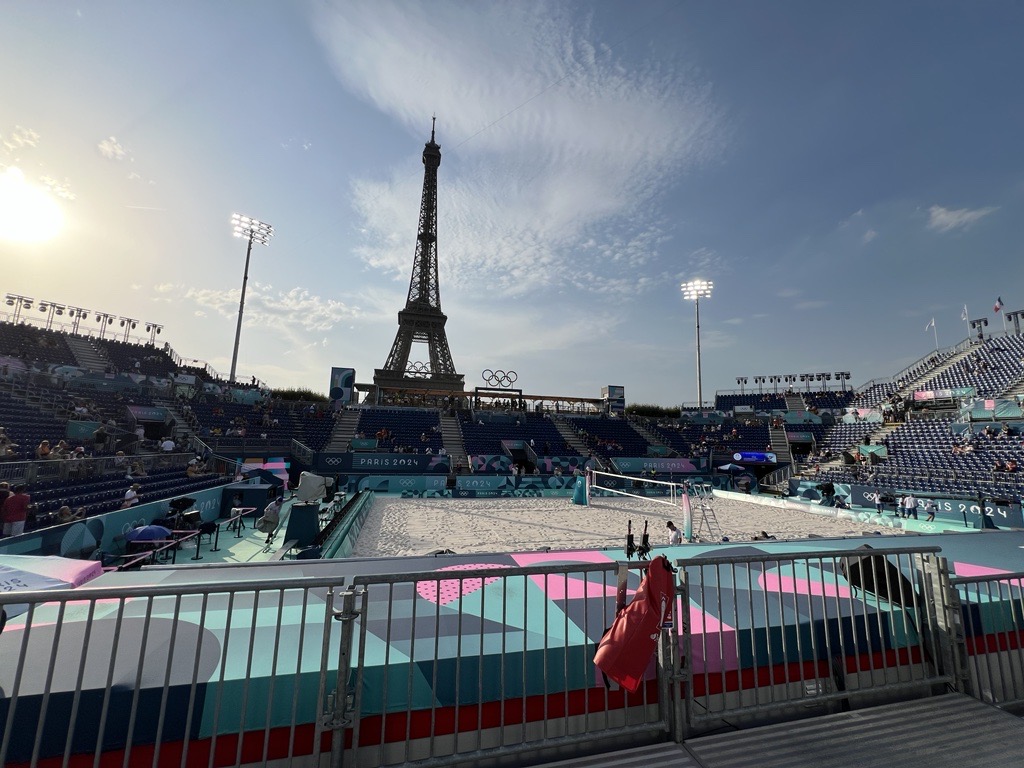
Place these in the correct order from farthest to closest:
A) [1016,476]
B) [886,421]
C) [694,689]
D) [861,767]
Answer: [886,421]
[1016,476]
[694,689]
[861,767]

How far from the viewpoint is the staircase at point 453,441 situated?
32812mm

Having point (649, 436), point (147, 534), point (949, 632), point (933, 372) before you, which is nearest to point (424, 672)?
point (949, 632)

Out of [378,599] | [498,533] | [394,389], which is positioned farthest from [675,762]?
[394,389]

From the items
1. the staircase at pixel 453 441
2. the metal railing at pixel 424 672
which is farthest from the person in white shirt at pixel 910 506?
the staircase at pixel 453 441

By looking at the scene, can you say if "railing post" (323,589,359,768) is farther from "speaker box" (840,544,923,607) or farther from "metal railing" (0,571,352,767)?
"speaker box" (840,544,923,607)

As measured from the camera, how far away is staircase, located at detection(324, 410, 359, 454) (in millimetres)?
31203

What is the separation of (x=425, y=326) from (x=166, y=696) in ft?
176

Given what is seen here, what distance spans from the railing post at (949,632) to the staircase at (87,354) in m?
46.2

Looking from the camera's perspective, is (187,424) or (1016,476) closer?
(1016,476)

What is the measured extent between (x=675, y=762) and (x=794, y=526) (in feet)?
57.5

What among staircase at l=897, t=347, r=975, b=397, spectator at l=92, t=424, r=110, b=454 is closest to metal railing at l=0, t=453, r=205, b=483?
spectator at l=92, t=424, r=110, b=454

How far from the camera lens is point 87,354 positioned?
35.3 m

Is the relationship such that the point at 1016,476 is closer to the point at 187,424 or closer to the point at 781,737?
the point at 781,737

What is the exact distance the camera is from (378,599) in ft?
15.7
